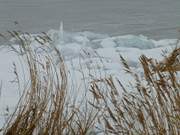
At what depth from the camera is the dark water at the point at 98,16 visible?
938 cm

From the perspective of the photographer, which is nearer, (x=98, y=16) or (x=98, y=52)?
(x=98, y=52)

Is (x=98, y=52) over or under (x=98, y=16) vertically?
under

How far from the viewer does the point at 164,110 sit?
2.33m

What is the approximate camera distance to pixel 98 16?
435 inches

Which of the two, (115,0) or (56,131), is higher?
(115,0)

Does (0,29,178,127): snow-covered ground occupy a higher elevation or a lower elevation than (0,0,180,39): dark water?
lower

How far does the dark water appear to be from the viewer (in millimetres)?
9383

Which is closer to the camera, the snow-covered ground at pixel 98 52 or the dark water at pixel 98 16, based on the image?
the snow-covered ground at pixel 98 52

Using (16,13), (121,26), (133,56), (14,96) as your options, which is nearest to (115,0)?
(16,13)

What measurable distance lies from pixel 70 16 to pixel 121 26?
1.70 m

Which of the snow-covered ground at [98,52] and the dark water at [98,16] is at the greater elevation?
the dark water at [98,16]

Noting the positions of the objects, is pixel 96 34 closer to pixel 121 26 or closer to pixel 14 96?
pixel 121 26

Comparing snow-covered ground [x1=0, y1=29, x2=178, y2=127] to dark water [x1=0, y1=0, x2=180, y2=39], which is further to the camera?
dark water [x1=0, y1=0, x2=180, y2=39]

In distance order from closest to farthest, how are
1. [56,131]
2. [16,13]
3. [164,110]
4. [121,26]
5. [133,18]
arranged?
[164,110]
[56,131]
[121,26]
[133,18]
[16,13]
